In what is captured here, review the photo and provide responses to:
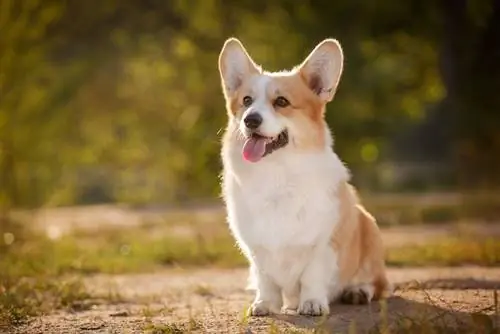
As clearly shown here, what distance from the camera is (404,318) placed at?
12.4ft

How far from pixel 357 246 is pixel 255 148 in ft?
3.12

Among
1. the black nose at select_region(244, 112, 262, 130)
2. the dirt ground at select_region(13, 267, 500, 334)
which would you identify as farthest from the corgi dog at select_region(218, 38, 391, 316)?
the dirt ground at select_region(13, 267, 500, 334)

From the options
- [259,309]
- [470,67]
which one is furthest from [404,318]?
[470,67]

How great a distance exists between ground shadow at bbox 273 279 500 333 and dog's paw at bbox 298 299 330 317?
6 cm

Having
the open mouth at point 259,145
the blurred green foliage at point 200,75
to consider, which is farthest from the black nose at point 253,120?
the blurred green foliage at point 200,75

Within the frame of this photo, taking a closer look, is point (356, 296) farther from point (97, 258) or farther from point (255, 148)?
point (97, 258)

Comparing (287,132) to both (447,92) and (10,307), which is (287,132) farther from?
(447,92)

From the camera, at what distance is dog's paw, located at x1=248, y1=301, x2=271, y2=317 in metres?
4.49

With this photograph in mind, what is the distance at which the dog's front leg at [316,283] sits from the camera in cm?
446

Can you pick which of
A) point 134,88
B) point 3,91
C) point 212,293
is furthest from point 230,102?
point 134,88

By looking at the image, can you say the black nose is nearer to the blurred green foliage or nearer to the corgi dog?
the corgi dog

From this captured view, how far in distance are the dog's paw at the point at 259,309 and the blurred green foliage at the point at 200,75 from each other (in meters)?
6.41

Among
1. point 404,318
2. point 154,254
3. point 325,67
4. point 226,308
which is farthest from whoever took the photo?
point 154,254

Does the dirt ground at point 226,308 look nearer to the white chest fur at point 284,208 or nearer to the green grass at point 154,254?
the white chest fur at point 284,208
